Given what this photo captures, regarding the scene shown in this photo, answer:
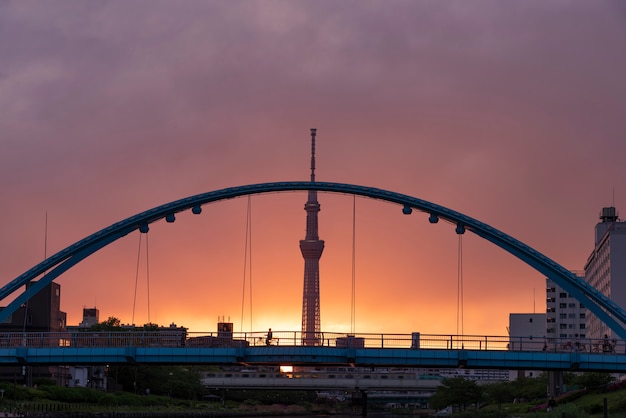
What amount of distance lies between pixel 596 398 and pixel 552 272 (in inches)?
872

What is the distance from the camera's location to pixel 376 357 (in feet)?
236

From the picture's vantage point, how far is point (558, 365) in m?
72.2

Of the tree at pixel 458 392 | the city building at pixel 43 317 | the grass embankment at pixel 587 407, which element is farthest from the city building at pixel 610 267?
the city building at pixel 43 317

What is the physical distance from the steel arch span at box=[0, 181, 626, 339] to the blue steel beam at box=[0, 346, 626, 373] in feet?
22.8

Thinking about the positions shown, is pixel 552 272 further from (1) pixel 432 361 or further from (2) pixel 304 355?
(2) pixel 304 355

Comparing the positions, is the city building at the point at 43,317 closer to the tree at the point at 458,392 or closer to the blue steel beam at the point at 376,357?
the tree at the point at 458,392

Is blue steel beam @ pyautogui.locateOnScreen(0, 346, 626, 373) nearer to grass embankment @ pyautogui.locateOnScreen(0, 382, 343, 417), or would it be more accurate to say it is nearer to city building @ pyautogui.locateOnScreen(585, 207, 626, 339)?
grass embankment @ pyautogui.locateOnScreen(0, 382, 343, 417)

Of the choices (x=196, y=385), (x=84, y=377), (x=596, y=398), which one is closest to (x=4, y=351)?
(x=596, y=398)

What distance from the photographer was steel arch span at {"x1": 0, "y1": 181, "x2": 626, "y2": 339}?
79.4 metres

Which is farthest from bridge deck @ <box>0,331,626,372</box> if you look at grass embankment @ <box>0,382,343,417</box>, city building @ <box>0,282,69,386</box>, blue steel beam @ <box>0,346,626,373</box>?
city building @ <box>0,282,69,386</box>

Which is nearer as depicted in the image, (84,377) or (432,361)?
(432,361)

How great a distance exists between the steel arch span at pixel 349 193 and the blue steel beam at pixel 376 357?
22.8 feet

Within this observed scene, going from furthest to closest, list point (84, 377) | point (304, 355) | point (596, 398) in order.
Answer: point (84, 377), point (596, 398), point (304, 355)

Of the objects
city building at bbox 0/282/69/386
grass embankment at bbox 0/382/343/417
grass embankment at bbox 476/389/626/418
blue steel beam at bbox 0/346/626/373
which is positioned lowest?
grass embankment at bbox 0/382/343/417
